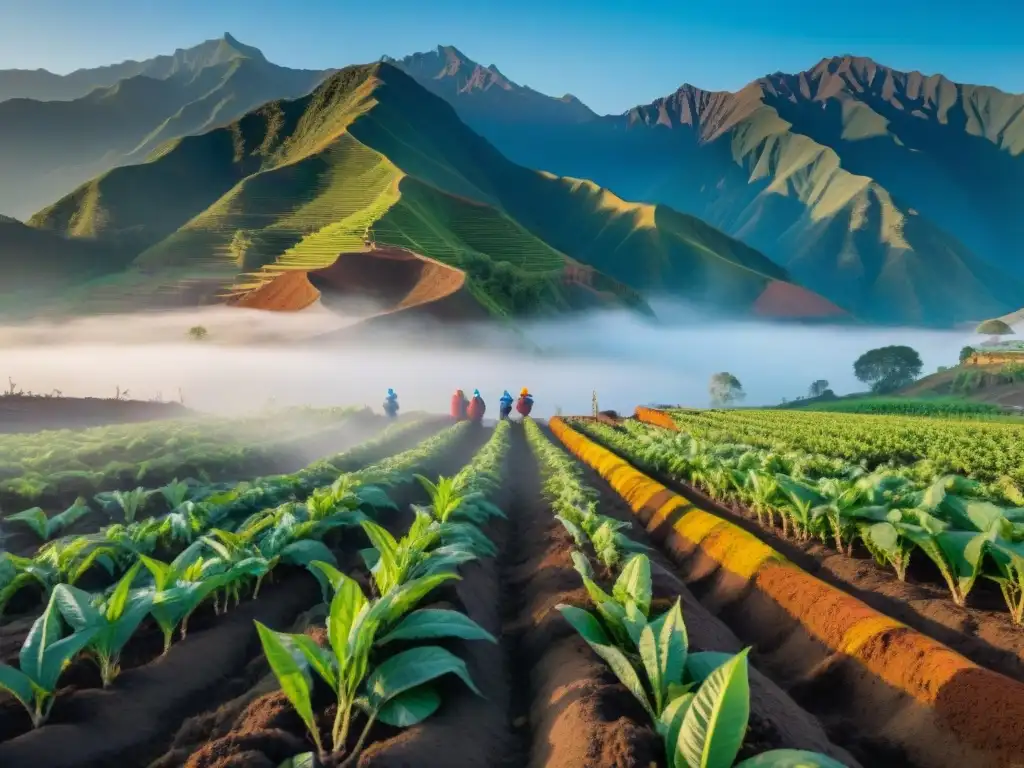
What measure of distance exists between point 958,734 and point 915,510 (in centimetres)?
211

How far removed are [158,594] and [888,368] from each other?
87.3 metres

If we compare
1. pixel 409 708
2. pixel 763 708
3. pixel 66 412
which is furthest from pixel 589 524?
pixel 66 412

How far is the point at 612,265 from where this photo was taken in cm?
15300

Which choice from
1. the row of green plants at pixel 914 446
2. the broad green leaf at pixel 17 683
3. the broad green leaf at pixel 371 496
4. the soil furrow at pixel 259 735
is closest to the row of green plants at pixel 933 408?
the row of green plants at pixel 914 446

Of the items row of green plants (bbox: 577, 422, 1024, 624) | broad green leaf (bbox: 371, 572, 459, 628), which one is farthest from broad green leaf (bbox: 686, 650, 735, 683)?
row of green plants (bbox: 577, 422, 1024, 624)

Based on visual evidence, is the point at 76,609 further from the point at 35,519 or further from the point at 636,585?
the point at 35,519

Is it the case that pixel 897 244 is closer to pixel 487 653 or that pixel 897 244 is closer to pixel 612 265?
pixel 612 265

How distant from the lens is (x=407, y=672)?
255cm

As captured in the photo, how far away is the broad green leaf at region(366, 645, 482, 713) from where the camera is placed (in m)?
2.51

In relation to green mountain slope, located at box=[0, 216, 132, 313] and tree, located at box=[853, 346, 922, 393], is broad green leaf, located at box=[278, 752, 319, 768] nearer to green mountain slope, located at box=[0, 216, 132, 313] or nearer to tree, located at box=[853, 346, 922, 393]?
tree, located at box=[853, 346, 922, 393]

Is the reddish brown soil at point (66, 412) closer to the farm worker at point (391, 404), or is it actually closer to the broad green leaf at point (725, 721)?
the farm worker at point (391, 404)

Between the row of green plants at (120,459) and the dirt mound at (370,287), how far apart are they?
5913 centimetres

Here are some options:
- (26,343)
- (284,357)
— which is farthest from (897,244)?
(26,343)

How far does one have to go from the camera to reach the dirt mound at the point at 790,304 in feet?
480
